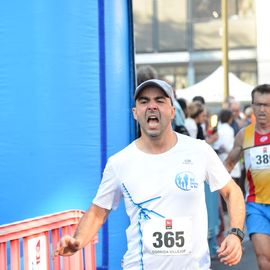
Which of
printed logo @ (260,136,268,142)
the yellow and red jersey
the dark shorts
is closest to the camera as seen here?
the dark shorts

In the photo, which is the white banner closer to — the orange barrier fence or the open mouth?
the orange barrier fence

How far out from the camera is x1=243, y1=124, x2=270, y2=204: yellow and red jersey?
6047mm

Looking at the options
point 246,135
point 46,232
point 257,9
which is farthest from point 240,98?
point 46,232

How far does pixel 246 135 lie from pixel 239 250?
2768mm

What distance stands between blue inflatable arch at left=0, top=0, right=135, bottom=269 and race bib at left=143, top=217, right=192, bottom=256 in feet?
7.53

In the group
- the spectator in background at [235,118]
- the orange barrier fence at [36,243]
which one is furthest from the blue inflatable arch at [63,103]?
the spectator in background at [235,118]

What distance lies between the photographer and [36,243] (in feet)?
14.9

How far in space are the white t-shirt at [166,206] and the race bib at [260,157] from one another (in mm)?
2391

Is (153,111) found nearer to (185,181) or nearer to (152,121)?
(152,121)

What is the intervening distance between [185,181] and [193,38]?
2922 cm

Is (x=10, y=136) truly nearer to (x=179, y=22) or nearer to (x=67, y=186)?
(x=67, y=186)

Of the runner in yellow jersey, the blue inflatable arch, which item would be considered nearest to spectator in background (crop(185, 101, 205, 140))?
the blue inflatable arch

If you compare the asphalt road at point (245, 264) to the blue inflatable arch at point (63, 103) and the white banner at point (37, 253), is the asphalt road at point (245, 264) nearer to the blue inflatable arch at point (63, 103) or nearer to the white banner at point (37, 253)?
the blue inflatable arch at point (63, 103)

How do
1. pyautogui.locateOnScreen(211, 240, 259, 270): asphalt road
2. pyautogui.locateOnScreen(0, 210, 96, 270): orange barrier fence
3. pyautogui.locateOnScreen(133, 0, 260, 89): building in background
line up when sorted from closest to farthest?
pyautogui.locateOnScreen(0, 210, 96, 270): orange barrier fence → pyautogui.locateOnScreen(211, 240, 259, 270): asphalt road → pyautogui.locateOnScreen(133, 0, 260, 89): building in background
